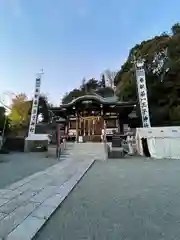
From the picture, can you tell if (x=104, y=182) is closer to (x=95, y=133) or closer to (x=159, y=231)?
(x=159, y=231)

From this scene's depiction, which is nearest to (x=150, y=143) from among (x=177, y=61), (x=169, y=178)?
(x=169, y=178)

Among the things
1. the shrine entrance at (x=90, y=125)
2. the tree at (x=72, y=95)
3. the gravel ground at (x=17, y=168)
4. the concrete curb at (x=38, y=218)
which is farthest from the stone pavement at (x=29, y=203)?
the tree at (x=72, y=95)

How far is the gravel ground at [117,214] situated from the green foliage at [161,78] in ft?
59.4

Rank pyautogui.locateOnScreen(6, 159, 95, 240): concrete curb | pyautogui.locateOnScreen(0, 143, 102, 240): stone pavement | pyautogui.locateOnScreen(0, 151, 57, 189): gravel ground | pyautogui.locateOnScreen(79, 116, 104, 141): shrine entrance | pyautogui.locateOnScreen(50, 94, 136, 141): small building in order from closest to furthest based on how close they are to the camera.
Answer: pyautogui.locateOnScreen(6, 159, 95, 240): concrete curb, pyautogui.locateOnScreen(0, 143, 102, 240): stone pavement, pyautogui.locateOnScreen(0, 151, 57, 189): gravel ground, pyautogui.locateOnScreen(50, 94, 136, 141): small building, pyautogui.locateOnScreen(79, 116, 104, 141): shrine entrance

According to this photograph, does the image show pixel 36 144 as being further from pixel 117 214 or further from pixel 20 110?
pixel 20 110

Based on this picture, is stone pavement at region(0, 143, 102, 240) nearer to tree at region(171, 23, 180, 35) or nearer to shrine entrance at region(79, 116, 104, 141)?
shrine entrance at region(79, 116, 104, 141)

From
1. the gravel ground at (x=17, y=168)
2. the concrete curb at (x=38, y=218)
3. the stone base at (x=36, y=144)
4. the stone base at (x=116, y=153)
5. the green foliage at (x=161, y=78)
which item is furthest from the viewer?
the green foliage at (x=161, y=78)

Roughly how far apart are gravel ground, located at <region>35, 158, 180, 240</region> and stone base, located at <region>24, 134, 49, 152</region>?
11.8 metres

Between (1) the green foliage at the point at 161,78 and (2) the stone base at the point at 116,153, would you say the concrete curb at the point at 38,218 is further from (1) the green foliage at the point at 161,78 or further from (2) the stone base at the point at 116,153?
(1) the green foliage at the point at 161,78

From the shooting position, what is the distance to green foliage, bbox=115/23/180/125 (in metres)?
23.7

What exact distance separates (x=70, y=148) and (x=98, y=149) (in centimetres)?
185

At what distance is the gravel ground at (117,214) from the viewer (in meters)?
2.79

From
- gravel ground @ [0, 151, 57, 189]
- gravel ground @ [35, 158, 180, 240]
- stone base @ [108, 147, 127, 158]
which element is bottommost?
gravel ground @ [35, 158, 180, 240]

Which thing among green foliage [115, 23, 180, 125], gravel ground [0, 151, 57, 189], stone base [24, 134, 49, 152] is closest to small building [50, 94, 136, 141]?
stone base [24, 134, 49, 152]
